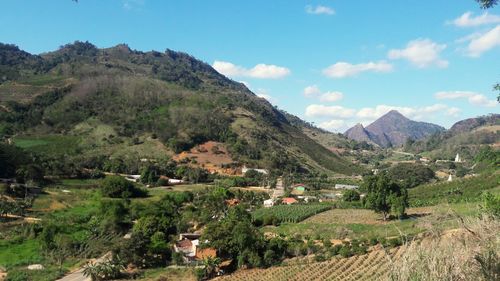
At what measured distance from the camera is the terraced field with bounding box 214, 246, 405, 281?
24.4 metres

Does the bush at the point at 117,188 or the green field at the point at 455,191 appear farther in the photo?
the bush at the point at 117,188

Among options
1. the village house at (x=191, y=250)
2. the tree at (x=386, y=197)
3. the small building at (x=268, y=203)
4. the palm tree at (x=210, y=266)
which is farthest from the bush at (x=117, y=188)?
the tree at (x=386, y=197)

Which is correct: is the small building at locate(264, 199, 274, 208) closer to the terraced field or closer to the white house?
the white house

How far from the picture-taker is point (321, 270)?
85.1 ft

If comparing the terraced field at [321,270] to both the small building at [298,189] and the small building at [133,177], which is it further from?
the small building at [133,177]

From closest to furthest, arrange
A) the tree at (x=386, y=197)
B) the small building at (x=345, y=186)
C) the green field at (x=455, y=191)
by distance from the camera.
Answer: the tree at (x=386, y=197) < the green field at (x=455, y=191) < the small building at (x=345, y=186)

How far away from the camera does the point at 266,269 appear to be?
28031mm

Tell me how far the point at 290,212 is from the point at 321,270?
22.0 metres

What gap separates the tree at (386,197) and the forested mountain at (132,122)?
146 feet

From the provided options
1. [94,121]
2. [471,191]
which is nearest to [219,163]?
[94,121]

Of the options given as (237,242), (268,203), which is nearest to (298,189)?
(268,203)

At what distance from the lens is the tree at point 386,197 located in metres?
40.5

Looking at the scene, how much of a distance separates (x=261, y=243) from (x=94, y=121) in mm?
75853

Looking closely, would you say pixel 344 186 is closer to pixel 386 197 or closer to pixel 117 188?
pixel 386 197
